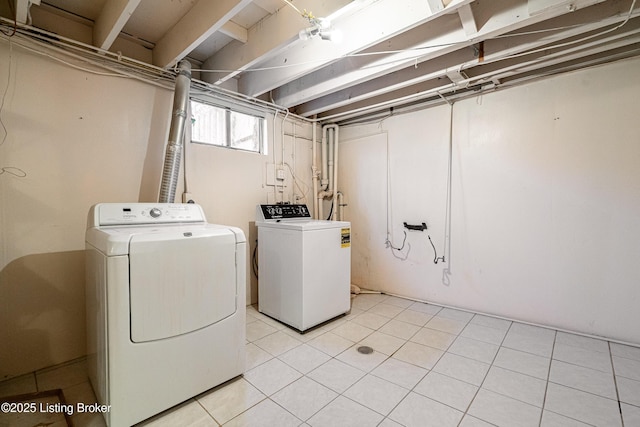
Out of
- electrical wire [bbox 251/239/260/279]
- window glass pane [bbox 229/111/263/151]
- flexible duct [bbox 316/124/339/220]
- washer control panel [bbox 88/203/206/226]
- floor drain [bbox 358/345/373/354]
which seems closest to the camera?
washer control panel [bbox 88/203/206/226]

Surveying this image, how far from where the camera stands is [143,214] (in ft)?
6.07

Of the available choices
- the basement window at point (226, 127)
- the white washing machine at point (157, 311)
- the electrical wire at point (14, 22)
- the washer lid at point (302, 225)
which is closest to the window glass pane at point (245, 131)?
the basement window at point (226, 127)

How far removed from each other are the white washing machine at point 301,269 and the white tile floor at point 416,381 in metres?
0.21

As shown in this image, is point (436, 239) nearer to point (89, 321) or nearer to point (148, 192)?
point (148, 192)

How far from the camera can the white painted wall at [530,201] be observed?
7.14 feet

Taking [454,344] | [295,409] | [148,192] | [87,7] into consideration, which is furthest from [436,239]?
[87,7]

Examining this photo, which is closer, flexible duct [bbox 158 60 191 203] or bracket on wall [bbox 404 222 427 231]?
flexible duct [bbox 158 60 191 203]

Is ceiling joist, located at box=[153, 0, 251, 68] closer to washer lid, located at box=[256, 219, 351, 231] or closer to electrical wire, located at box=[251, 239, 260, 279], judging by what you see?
washer lid, located at box=[256, 219, 351, 231]

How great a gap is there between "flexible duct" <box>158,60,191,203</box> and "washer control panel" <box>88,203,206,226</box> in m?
0.21

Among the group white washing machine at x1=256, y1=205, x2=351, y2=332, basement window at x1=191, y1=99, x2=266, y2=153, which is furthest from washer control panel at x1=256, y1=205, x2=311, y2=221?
basement window at x1=191, y1=99, x2=266, y2=153

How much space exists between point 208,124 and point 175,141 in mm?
704

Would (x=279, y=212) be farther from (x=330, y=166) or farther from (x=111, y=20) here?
→ (x=111, y=20)

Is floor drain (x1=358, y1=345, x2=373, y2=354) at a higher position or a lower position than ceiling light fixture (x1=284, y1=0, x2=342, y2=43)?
lower

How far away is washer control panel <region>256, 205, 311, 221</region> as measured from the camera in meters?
2.90
